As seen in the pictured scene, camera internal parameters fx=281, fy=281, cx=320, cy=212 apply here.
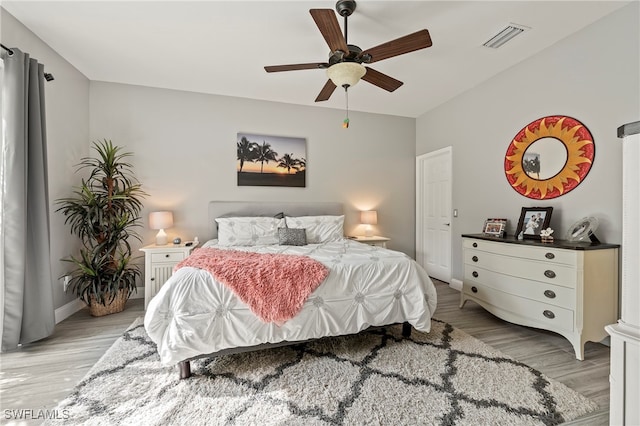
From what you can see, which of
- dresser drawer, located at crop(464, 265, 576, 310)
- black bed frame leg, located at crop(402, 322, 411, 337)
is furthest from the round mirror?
black bed frame leg, located at crop(402, 322, 411, 337)

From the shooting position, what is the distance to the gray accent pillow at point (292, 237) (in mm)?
3359

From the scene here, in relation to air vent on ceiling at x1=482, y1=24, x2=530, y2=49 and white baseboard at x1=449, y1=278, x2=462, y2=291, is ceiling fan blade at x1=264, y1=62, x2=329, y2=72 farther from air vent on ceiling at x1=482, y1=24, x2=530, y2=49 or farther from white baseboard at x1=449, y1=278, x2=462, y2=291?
white baseboard at x1=449, y1=278, x2=462, y2=291

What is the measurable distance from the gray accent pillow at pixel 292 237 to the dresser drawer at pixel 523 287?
1910mm

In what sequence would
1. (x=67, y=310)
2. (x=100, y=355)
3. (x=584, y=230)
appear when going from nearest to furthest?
(x=100, y=355)
(x=584, y=230)
(x=67, y=310)

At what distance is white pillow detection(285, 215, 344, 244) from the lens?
3678 mm

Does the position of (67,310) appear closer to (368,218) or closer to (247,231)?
(247,231)

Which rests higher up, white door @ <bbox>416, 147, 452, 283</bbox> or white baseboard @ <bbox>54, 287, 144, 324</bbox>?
white door @ <bbox>416, 147, 452, 283</bbox>

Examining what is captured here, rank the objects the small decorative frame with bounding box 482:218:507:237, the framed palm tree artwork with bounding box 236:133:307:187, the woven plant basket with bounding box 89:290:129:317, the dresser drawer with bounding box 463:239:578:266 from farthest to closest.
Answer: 1. the framed palm tree artwork with bounding box 236:133:307:187
2. the small decorative frame with bounding box 482:218:507:237
3. the woven plant basket with bounding box 89:290:129:317
4. the dresser drawer with bounding box 463:239:578:266

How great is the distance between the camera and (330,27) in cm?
189

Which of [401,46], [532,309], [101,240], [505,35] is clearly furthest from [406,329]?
[101,240]

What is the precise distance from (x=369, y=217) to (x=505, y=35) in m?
2.62

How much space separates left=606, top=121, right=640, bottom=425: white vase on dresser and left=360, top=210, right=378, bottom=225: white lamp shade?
337 centimetres

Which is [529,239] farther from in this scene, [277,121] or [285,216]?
[277,121]

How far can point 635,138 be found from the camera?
91 cm
